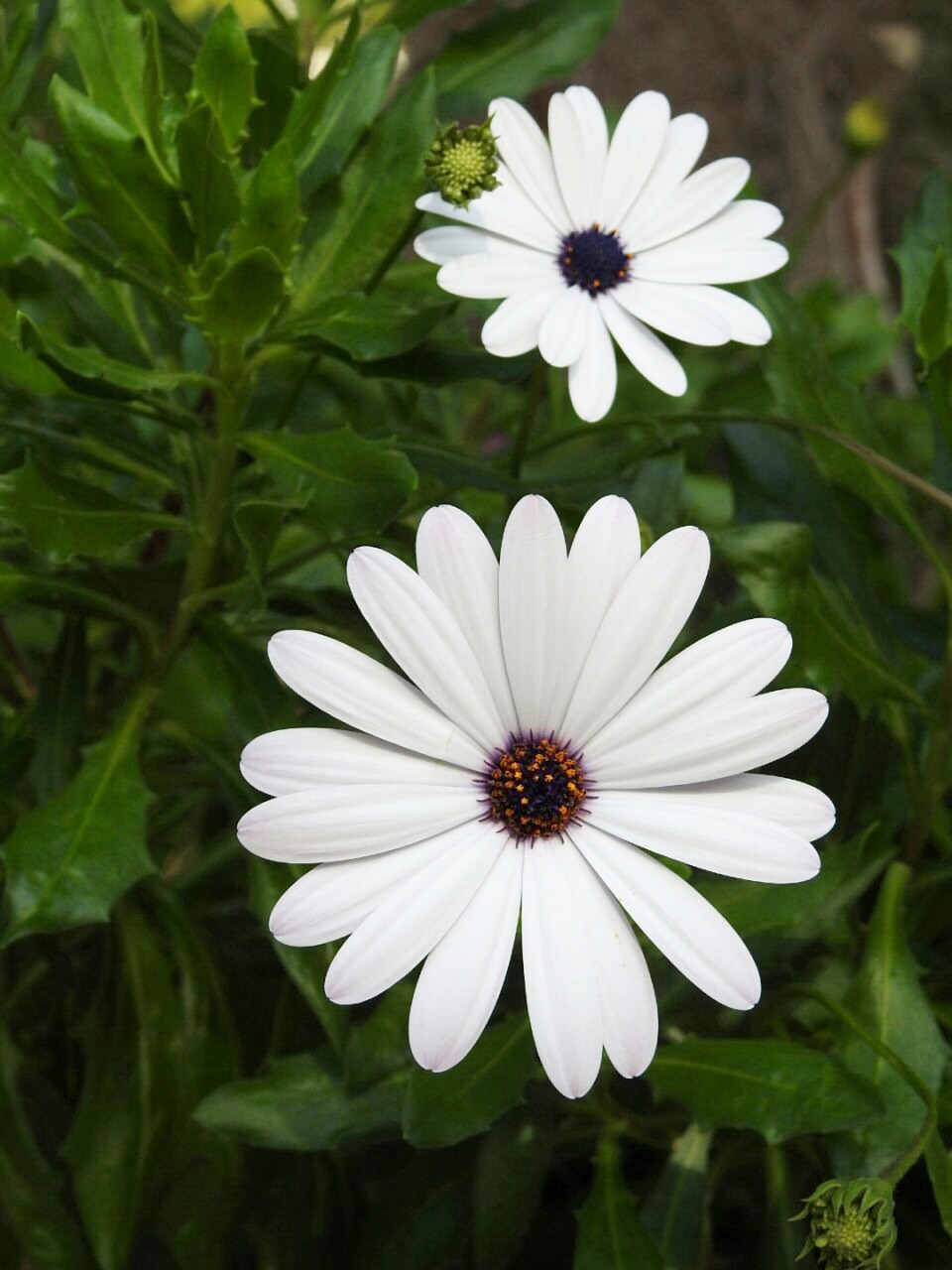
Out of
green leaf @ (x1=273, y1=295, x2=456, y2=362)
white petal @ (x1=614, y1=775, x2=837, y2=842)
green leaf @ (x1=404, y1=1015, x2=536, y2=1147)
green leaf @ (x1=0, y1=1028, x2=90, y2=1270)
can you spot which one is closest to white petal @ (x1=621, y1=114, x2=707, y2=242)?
green leaf @ (x1=273, y1=295, x2=456, y2=362)

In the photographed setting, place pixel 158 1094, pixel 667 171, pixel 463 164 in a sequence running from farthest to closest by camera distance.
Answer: pixel 158 1094, pixel 667 171, pixel 463 164

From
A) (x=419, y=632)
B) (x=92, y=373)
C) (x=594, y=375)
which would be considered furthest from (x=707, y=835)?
(x=92, y=373)

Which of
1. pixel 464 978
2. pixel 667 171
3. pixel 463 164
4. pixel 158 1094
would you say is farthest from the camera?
pixel 158 1094

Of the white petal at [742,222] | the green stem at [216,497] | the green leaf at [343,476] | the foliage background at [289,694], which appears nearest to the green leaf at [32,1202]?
the foliage background at [289,694]

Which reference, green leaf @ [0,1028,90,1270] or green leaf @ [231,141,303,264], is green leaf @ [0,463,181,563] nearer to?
green leaf @ [231,141,303,264]

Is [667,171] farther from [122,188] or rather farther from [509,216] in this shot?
[122,188]

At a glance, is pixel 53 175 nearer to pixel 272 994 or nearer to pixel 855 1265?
pixel 272 994
